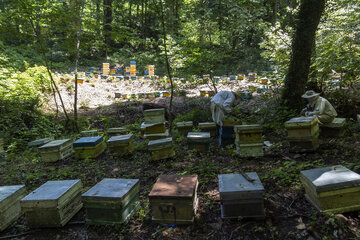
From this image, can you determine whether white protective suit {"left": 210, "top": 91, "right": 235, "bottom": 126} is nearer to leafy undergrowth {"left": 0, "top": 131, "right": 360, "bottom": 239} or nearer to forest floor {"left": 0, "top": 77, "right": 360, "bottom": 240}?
forest floor {"left": 0, "top": 77, "right": 360, "bottom": 240}

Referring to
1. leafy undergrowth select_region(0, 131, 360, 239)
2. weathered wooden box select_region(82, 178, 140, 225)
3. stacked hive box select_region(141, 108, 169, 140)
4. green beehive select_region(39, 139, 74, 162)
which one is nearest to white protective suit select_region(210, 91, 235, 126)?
leafy undergrowth select_region(0, 131, 360, 239)

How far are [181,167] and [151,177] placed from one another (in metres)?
0.65

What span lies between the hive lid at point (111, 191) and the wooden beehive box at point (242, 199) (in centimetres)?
117

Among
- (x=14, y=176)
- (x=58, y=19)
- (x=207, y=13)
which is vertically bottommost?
(x=14, y=176)

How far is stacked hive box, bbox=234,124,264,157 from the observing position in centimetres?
442

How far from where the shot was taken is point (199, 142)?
5238 mm

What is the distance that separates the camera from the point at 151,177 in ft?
13.9

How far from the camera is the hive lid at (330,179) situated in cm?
232

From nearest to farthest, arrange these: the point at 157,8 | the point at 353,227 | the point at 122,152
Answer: the point at 353,227
the point at 122,152
the point at 157,8

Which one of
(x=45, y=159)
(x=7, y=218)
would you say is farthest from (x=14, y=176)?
(x=7, y=218)

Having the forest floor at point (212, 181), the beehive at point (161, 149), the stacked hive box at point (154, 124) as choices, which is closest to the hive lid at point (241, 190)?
the forest floor at point (212, 181)

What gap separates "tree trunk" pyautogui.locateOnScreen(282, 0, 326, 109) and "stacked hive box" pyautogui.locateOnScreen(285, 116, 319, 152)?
2.61 meters

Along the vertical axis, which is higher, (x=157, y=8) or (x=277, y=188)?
(x=157, y=8)

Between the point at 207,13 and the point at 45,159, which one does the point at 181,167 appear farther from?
the point at 207,13
